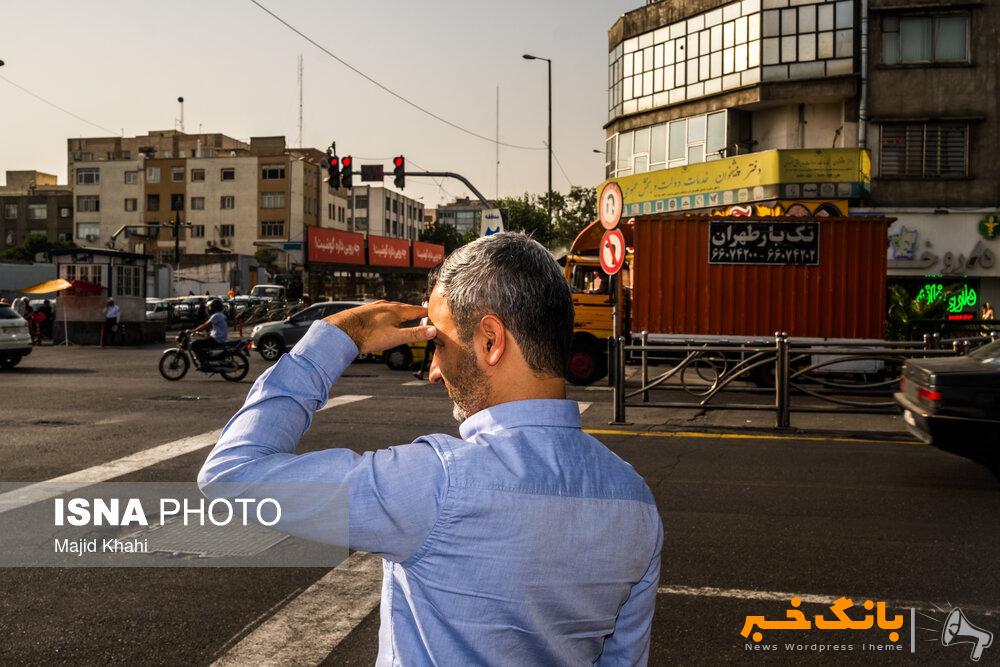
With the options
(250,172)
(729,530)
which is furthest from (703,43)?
(250,172)

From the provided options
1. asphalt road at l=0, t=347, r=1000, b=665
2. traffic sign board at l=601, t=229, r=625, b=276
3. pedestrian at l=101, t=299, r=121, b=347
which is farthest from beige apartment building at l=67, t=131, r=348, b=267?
asphalt road at l=0, t=347, r=1000, b=665

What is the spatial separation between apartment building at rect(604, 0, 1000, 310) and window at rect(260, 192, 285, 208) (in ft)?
231

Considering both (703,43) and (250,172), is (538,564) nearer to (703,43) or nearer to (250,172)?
(703,43)

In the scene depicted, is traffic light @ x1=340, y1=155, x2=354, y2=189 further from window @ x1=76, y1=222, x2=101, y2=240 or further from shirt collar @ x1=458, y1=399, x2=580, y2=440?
window @ x1=76, y1=222, x2=101, y2=240

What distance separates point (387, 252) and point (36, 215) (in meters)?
69.5

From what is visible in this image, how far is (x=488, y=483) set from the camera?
1.55 m

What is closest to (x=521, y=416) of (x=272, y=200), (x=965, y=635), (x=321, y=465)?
(x=321, y=465)

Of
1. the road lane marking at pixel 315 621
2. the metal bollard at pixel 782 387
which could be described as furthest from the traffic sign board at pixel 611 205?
the road lane marking at pixel 315 621

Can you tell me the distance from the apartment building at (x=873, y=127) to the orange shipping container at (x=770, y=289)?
7786mm

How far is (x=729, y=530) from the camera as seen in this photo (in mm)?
6648

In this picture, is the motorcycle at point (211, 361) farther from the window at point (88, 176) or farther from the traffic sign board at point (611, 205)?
the window at point (88, 176)

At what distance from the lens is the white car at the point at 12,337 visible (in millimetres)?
21219

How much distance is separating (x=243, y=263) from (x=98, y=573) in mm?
71655

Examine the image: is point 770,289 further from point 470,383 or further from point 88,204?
point 88,204
